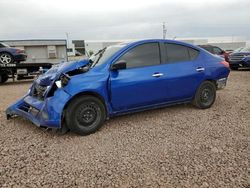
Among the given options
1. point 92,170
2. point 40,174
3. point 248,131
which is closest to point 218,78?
point 248,131

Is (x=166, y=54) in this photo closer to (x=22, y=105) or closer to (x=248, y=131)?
(x=248, y=131)

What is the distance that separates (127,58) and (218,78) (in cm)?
236

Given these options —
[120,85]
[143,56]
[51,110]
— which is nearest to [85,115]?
[51,110]

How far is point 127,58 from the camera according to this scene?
4.72 meters

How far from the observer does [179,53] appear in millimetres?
5344

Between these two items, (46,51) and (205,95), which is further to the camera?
(46,51)

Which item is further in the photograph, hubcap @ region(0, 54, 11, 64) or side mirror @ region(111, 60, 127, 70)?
hubcap @ region(0, 54, 11, 64)

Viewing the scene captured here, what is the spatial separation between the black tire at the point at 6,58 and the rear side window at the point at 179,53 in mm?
9627

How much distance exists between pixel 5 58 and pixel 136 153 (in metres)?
10.9

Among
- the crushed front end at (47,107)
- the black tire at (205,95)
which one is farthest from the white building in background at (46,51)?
the black tire at (205,95)

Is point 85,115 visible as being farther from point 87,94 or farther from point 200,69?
point 200,69

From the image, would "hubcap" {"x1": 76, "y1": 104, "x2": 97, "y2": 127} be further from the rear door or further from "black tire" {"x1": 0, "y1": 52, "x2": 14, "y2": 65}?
"black tire" {"x1": 0, "y1": 52, "x2": 14, "y2": 65}

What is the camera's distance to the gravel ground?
2.90 metres

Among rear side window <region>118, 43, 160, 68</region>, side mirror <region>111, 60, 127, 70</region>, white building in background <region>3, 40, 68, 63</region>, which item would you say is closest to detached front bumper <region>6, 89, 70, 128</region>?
side mirror <region>111, 60, 127, 70</region>
